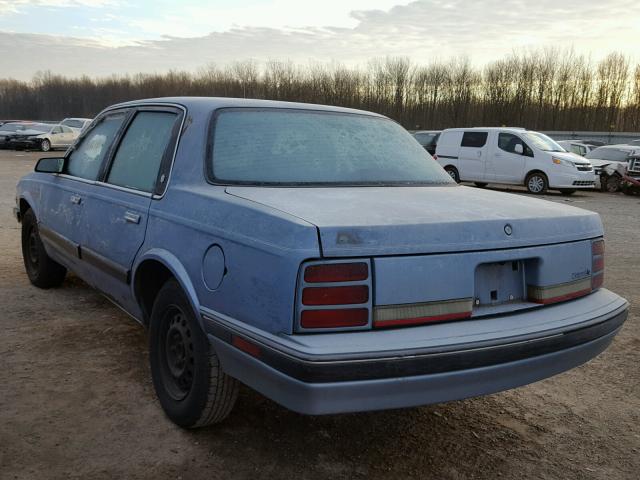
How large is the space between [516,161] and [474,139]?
1447mm

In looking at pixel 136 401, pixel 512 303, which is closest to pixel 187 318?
pixel 136 401

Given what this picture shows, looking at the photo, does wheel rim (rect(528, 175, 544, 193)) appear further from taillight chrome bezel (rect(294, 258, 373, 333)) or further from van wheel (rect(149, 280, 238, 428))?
taillight chrome bezel (rect(294, 258, 373, 333))

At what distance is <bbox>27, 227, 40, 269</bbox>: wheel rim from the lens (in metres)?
5.16

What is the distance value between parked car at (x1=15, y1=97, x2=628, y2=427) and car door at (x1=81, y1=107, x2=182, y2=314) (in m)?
0.01

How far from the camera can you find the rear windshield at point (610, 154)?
18.3 metres

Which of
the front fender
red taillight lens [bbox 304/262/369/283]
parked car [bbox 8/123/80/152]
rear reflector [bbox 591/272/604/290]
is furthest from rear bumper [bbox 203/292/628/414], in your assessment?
parked car [bbox 8/123/80/152]

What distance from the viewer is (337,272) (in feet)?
7.06

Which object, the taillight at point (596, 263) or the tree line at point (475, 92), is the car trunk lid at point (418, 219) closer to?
the taillight at point (596, 263)

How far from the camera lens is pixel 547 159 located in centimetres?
1595

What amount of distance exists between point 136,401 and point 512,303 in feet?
6.49

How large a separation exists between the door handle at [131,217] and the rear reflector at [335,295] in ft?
4.56

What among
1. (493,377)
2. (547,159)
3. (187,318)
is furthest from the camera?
(547,159)

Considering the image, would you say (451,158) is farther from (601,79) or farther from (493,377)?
(601,79)

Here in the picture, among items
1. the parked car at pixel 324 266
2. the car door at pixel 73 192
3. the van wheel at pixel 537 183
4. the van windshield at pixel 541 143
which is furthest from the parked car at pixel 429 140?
the parked car at pixel 324 266
